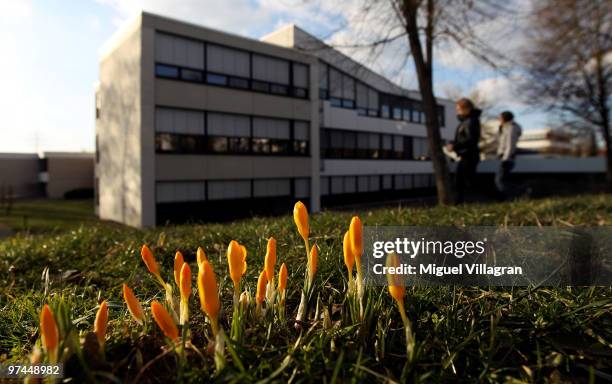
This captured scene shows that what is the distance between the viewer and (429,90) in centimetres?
970

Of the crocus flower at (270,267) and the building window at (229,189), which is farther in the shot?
the building window at (229,189)

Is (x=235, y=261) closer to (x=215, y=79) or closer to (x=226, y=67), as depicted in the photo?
(x=215, y=79)

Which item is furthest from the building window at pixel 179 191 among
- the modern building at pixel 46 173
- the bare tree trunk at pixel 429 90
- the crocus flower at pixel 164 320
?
the modern building at pixel 46 173

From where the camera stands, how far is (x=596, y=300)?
1.61 metres

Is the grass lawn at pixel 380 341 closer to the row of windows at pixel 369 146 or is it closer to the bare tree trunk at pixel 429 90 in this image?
the bare tree trunk at pixel 429 90

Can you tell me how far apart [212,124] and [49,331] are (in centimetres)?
1944

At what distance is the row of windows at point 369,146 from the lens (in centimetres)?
2664

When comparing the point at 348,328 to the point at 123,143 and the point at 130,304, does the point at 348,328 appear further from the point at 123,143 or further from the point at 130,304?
the point at 123,143

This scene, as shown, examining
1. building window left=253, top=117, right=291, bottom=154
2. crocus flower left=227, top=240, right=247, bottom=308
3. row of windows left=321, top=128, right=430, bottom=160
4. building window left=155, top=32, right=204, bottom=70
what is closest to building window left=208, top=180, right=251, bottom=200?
building window left=253, top=117, right=291, bottom=154

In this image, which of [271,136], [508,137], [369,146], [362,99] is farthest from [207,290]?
[369,146]

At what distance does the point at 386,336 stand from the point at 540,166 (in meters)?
42.6

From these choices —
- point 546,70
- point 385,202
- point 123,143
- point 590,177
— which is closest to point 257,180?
point 123,143

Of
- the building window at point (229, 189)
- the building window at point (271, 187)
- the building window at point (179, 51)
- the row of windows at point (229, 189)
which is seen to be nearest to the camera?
the building window at point (179, 51)

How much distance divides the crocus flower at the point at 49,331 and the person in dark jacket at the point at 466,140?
7.27 m
